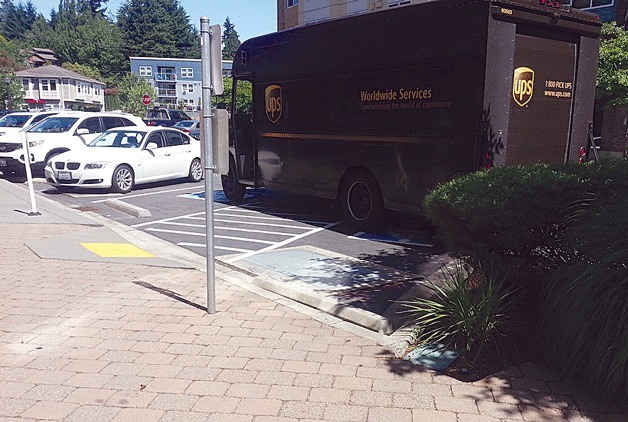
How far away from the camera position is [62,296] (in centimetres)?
563

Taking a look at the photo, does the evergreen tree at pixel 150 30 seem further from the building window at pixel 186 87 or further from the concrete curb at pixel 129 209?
the concrete curb at pixel 129 209

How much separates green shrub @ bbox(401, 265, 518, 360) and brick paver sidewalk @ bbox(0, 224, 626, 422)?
0.33 m

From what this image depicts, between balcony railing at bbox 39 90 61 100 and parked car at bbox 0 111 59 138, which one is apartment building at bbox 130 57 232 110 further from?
parked car at bbox 0 111 59 138

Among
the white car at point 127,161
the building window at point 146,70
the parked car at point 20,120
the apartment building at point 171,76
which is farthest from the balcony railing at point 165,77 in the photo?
the white car at point 127,161

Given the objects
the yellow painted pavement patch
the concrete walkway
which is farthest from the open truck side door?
the concrete walkway

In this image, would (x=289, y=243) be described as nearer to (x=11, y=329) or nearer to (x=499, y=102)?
(x=499, y=102)

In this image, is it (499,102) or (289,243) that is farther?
(289,243)

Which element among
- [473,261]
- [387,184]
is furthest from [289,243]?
[473,261]

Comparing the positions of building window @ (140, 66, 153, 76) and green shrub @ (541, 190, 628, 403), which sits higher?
building window @ (140, 66, 153, 76)

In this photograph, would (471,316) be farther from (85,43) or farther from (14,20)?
(14,20)

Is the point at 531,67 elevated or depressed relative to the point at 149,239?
elevated

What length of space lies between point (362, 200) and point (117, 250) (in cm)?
396

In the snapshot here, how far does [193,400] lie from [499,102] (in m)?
5.32

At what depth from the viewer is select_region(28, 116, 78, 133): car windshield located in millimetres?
16284
